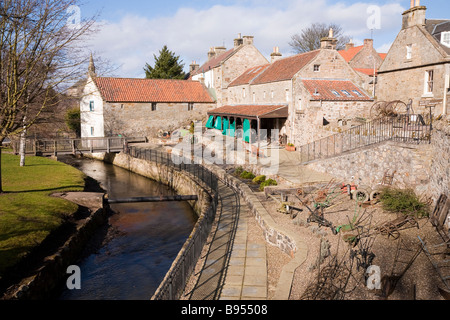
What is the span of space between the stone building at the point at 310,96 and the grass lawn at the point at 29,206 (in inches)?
518

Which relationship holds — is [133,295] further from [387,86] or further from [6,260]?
[387,86]

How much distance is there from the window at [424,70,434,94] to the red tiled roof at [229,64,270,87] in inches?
618

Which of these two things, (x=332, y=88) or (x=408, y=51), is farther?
(x=332, y=88)

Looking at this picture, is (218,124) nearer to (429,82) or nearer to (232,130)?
(232,130)

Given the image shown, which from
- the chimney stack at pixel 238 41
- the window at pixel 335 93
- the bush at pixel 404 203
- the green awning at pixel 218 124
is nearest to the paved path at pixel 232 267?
the bush at pixel 404 203

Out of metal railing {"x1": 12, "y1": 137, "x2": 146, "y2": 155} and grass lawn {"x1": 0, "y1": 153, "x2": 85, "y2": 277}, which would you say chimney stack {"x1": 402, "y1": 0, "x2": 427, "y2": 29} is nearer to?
grass lawn {"x1": 0, "y1": 153, "x2": 85, "y2": 277}

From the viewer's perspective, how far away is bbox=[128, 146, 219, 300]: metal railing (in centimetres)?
740

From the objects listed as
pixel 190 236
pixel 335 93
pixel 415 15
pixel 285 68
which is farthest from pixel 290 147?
pixel 190 236

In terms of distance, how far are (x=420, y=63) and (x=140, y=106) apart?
88.5 feet

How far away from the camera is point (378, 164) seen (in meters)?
13.8

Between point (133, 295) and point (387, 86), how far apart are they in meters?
19.5

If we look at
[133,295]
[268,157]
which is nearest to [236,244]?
[133,295]

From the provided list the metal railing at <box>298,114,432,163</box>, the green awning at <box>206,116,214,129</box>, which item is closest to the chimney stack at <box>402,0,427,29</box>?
the metal railing at <box>298,114,432,163</box>

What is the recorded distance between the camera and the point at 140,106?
3744 cm
